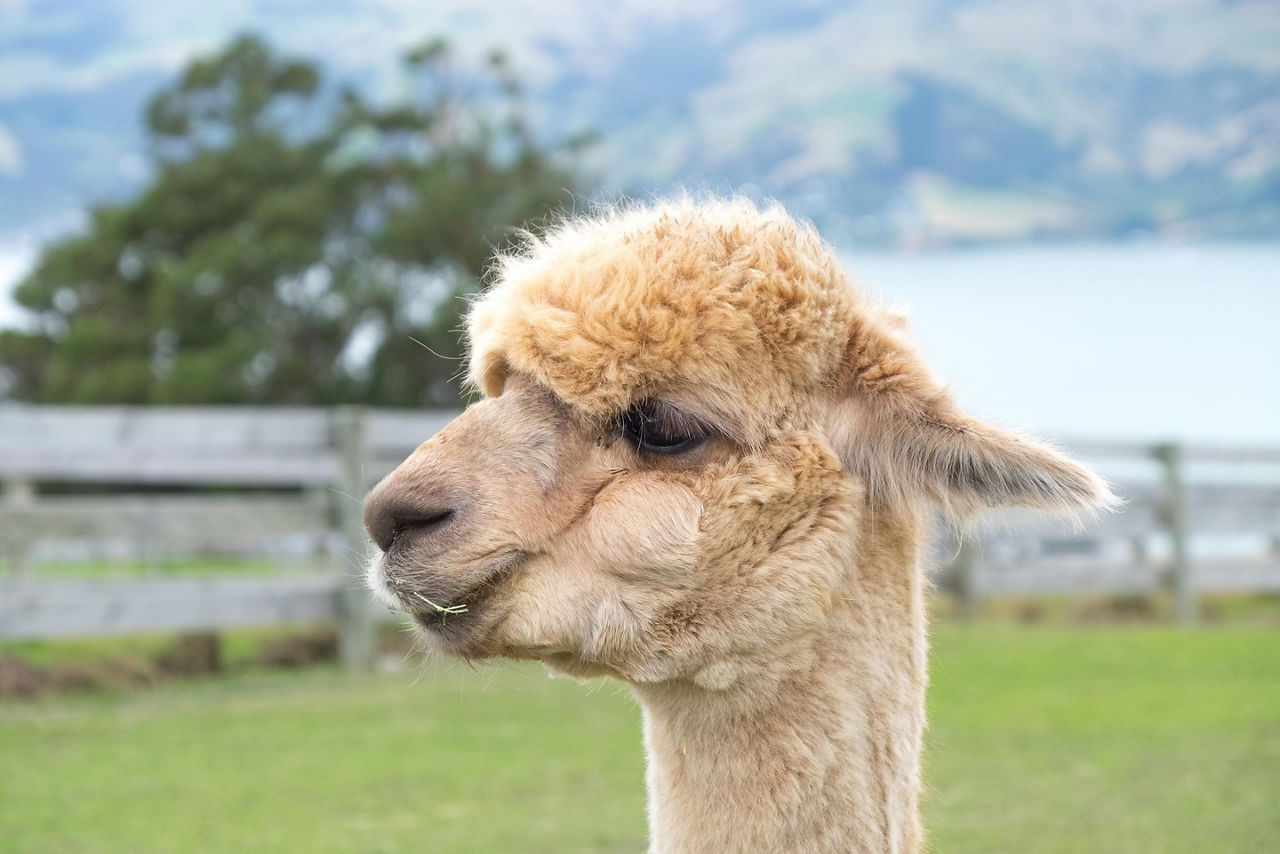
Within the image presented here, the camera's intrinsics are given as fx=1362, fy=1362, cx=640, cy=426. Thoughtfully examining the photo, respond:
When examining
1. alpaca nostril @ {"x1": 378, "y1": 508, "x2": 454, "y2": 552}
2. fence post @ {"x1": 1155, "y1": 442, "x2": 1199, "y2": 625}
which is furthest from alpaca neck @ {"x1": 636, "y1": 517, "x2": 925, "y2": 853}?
fence post @ {"x1": 1155, "y1": 442, "x2": 1199, "y2": 625}

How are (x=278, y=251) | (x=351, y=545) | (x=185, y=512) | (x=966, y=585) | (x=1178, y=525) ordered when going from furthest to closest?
(x=278, y=251)
(x=1178, y=525)
(x=966, y=585)
(x=351, y=545)
(x=185, y=512)

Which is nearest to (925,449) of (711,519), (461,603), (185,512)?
(711,519)

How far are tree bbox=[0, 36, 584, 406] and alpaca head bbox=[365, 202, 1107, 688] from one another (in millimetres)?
14289

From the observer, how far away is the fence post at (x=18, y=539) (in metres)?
7.72

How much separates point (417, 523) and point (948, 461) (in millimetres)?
993

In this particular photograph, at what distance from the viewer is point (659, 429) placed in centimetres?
256

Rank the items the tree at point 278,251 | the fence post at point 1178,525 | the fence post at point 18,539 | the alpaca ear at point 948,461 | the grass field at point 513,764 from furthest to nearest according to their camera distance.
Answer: the tree at point 278,251, the fence post at point 1178,525, the fence post at point 18,539, the grass field at point 513,764, the alpaca ear at point 948,461

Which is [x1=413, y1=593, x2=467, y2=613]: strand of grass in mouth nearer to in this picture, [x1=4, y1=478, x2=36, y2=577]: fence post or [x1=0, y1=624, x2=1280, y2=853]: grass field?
[x1=0, y1=624, x2=1280, y2=853]: grass field

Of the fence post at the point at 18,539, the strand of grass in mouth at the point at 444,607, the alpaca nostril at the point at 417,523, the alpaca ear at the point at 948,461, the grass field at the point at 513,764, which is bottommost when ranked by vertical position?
the grass field at the point at 513,764

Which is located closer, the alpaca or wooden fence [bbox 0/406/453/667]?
the alpaca

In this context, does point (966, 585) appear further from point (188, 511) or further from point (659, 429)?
point (659, 429)

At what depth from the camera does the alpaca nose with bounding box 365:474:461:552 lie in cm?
247

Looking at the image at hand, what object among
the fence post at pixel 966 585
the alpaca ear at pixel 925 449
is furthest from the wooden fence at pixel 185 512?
the alpaca ear at pixel 925 449

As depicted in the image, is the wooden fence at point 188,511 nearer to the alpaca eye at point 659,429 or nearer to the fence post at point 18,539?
the fence post at point 18,539
